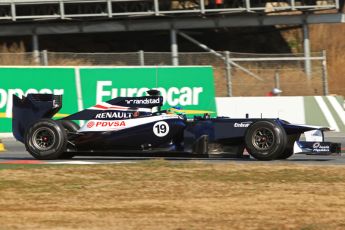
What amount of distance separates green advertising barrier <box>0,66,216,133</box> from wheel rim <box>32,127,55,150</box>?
661 cm

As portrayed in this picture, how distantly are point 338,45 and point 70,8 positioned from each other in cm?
1308

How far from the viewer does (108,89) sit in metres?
19.8

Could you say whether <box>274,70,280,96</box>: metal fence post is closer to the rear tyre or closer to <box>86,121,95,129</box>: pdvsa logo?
the rear tyre

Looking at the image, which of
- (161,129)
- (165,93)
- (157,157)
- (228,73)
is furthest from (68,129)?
(228,73)

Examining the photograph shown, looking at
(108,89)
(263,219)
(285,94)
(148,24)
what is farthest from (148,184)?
(148,24)

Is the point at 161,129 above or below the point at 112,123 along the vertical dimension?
below

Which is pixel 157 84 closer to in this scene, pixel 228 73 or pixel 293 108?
pixel 228 73

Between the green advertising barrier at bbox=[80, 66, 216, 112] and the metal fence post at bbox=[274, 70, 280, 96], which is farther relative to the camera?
the metal fence post at bbox=[274, 70, 280, 96]

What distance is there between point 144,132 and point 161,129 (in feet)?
0.93

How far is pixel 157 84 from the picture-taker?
66.2 feet

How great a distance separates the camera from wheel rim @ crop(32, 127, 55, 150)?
12.4 meters

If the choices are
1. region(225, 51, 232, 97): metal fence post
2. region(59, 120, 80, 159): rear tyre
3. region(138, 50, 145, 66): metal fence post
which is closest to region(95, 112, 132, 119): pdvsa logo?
region(59, 120, 80, 159): rear tyre

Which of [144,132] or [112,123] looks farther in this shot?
[112,123]

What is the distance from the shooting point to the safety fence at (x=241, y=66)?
21.3m
